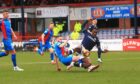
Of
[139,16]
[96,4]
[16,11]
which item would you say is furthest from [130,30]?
[16,11]

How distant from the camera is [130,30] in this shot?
169 feet

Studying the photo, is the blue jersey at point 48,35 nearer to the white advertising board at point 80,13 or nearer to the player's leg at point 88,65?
the player's leg at point 88,65

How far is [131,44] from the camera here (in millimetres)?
41094

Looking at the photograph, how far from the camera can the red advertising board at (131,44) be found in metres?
40.7

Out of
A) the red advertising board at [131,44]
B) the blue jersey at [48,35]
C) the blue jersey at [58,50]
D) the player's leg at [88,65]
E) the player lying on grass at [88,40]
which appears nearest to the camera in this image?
the player's leg at [88,65]

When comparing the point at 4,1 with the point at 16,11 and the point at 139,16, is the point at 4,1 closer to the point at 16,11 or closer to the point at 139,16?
the point at 16,11

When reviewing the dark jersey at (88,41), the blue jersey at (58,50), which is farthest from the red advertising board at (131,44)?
the blue jersey at (58,50)

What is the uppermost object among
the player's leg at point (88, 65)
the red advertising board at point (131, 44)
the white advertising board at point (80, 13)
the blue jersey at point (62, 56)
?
the blue jersey at point (62, 56)

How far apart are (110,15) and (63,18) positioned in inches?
248

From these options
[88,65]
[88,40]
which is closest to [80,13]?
[88,40]

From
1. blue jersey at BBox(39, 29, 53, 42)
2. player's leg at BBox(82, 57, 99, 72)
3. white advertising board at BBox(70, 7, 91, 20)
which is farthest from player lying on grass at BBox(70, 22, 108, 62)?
white advertising board at BBox(70, 7, 91, 20)

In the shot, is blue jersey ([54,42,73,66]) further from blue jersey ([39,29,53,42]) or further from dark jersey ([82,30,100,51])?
blue jersey ([39,29,53,42])

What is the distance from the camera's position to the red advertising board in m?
40.7

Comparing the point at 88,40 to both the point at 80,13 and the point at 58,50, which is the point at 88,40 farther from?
the point at 80,13
